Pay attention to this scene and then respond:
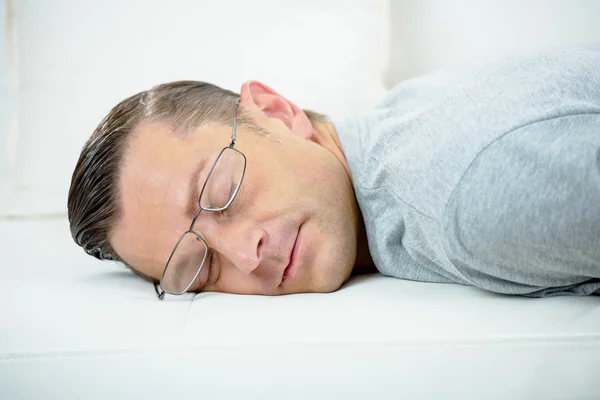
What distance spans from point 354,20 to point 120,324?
3.27 ft

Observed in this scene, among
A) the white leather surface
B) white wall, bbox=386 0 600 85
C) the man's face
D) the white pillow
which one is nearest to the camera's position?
the white leather surface

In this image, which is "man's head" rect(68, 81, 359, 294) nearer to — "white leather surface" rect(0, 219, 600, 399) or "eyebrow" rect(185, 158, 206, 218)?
"eyebrow" rect(185, 158, 206, 218)

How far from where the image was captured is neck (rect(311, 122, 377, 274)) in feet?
3.62

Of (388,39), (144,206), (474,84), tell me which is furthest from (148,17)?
(474,84)

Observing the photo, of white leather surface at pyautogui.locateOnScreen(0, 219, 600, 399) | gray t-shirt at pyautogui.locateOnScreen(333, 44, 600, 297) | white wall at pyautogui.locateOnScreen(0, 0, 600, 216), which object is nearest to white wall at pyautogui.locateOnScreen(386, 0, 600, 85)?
white wall at pyautogui.locateOnScreen(0, 0, 600, 216)

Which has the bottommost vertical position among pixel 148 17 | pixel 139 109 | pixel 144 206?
pixel 144 206

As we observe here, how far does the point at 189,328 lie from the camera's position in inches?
31.2

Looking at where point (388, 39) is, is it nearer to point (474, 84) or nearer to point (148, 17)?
point (148, 17)

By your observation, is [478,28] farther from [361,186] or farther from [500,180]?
[500,180]

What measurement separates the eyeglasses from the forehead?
0.02 metres

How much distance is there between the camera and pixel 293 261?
3.14ft

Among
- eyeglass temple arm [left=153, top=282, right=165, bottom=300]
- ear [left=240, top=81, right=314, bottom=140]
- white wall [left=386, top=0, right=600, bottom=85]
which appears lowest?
eyeglass temple arm [left=153, top=282, right=165, bottom=300]

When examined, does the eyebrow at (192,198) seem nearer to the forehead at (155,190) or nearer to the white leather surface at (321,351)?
the forehead at (155,190)

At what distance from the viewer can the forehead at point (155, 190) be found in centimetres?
98
